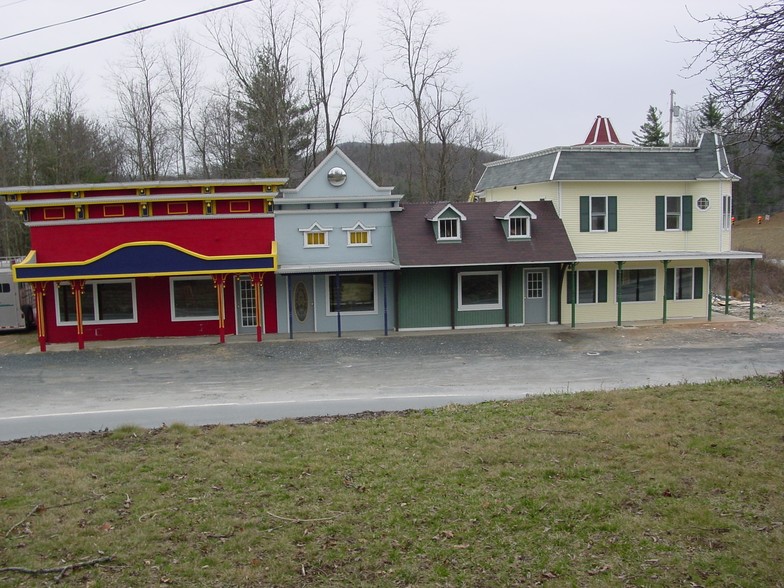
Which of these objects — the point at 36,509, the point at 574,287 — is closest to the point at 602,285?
the point at 574,287

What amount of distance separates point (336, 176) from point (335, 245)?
2497mm

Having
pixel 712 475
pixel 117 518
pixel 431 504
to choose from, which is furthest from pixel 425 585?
pixel 712 475

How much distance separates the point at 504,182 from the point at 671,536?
2483cm

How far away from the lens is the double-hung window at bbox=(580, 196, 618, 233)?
2683 centimetres

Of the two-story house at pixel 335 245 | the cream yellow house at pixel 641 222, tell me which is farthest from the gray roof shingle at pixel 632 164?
the two-story house at pixel 335 245

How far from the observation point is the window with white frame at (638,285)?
2717cm

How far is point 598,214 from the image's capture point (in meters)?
27.0

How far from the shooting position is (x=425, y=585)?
583 centimetres

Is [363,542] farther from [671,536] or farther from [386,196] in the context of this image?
[386,196]

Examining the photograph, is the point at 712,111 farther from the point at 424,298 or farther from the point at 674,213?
the point at 674,213

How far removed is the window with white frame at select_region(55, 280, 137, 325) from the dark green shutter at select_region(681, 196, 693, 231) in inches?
814

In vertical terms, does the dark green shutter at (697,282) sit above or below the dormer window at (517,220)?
below

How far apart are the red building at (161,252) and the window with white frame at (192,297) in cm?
4

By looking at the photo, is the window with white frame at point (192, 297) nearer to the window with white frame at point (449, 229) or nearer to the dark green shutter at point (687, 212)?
the window with white frame at point (449, 229)
